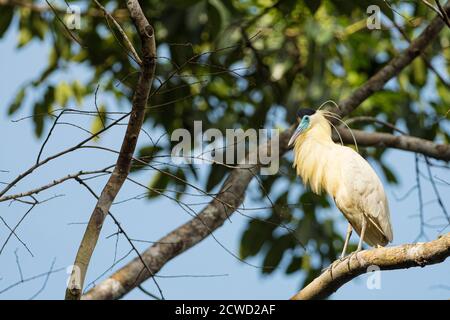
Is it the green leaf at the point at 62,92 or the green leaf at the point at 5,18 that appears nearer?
the green leaf at the point at 5,18

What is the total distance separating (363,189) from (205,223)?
879 millimetres

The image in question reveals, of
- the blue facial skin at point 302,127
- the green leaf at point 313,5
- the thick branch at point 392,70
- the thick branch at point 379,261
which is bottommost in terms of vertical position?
the thick branch at point 379,261

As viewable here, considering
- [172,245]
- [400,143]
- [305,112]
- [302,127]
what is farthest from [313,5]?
[172,245]

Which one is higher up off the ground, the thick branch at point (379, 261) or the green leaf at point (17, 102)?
the green leaf at point (17, 102)

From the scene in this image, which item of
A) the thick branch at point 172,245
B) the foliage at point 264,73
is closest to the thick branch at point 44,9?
the foliage at point 264,73

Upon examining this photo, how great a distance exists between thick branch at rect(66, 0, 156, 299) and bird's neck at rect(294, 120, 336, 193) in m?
1.50

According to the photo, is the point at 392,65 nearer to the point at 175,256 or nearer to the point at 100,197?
the point at 175,256

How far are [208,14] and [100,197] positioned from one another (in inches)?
98.5

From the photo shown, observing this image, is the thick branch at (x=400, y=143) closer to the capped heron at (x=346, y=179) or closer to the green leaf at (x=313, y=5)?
the capped heron at (x=346, y=179)

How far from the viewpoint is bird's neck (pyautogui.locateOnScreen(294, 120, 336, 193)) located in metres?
4.51

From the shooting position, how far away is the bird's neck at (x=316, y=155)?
178 inches

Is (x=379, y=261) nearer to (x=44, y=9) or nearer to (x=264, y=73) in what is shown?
(x=264, y=73)

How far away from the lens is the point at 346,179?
14.4 ft

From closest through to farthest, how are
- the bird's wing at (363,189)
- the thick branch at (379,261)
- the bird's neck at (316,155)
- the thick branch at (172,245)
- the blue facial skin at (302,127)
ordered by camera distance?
the thick branch at (379,261) → the thick branch at (172,245) → the bird's wing at (363,189) → the bird's neck at (316,155) → the blue facial skin at (302,127)
